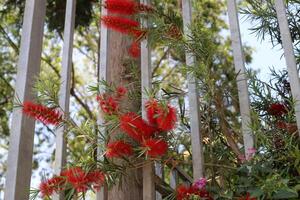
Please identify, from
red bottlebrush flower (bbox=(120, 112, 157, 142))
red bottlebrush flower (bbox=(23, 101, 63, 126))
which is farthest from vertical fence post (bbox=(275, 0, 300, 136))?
red bottlebrush flower (bbox=(23, 101, 63, 126))

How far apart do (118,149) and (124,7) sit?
1.39 ft

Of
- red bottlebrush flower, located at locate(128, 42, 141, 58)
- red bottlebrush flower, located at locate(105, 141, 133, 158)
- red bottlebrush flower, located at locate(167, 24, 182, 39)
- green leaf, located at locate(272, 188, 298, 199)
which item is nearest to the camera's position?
green leaf, located at locate(272, 188, 298, 199)

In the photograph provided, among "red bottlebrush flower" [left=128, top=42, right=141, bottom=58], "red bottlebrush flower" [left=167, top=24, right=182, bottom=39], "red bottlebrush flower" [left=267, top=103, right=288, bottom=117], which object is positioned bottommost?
"red bottlebrush flower" [left=267, top=103, right=288, bottom=117]

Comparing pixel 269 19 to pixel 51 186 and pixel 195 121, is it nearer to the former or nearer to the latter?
pixel 195 121

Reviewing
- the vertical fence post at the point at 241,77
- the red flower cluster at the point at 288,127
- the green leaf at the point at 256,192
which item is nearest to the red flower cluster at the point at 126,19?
the vertical fence post at the point at 241,77

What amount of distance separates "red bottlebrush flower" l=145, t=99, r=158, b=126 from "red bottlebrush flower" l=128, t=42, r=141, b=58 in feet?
1.41

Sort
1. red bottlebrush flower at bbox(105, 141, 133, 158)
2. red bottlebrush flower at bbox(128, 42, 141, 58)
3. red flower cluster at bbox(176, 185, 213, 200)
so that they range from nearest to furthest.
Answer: red flower cluster at bbox(176, 185, 213, 200), red bottlebrush flower at bbox(105, 141, 133, 158), red bottlebrush flower at bbox(128, 42, 141, 58)

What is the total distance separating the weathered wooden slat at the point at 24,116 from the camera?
1.24 metres

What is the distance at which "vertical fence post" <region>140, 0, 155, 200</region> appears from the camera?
1174 mm

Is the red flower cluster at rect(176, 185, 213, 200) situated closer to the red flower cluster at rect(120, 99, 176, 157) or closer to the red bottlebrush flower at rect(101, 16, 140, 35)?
the red flower cluster at rect(120, 99, 176, 157)

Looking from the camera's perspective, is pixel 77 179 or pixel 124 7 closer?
pixel 77 179

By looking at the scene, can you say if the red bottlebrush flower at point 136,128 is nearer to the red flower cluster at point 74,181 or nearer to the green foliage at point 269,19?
the red flower cluster at point 74,181

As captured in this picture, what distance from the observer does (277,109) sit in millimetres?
1125

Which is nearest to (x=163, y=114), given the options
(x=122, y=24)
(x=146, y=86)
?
(x=146, y=86)
